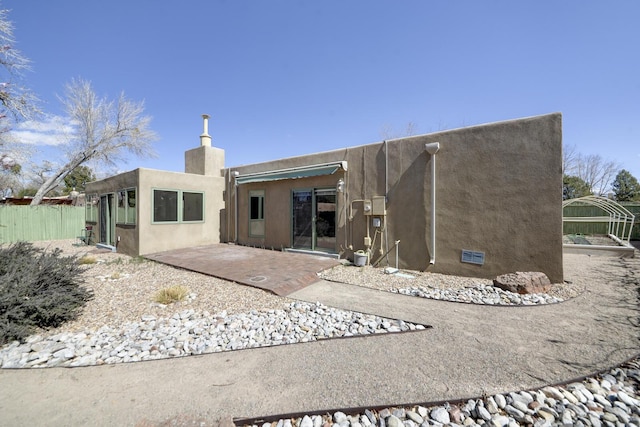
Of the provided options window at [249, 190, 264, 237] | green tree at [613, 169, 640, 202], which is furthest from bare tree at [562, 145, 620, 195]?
window at [249, 190, 264, 237]

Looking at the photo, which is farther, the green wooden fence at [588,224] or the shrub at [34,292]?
the green wooden fence at [588,224]

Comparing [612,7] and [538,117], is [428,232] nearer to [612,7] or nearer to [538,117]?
[538,117]

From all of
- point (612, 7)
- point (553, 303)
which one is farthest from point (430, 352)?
point (612, 7)

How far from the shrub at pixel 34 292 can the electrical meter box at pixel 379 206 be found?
693 centimetres

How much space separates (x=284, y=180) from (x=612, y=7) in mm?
9652

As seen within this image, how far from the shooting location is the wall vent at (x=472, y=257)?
21.4ft

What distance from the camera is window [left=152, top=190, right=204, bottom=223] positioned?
10039 millimetres

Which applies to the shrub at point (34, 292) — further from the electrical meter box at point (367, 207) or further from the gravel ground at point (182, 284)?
the electrical meter box at point (367, 207)

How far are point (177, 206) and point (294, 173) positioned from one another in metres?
5.19

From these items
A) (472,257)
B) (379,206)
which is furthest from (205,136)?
(472,257)

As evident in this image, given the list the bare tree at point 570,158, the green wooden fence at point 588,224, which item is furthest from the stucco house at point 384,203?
the bare tree at point 570,158

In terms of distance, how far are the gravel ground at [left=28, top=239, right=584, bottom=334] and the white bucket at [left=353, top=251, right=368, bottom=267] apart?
253mm

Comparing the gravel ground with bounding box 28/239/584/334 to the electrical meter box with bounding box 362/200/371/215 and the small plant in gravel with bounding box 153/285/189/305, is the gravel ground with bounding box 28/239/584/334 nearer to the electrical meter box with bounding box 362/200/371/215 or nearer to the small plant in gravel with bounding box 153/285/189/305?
the small plant in gravel with bounding box 153/285/189/305

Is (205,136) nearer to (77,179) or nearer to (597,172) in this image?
(77,179)
